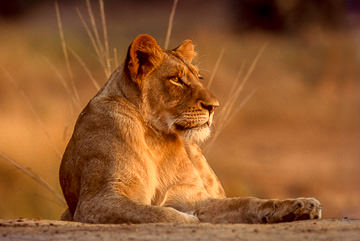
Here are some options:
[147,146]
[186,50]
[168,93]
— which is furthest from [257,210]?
[186,50]

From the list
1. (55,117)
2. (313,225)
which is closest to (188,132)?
(313,225)

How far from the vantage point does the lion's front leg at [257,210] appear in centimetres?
427

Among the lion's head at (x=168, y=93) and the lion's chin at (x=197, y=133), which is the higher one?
the lion's head at (x=168, y=93)

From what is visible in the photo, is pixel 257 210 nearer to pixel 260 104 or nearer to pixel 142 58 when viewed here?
pixel 142 58

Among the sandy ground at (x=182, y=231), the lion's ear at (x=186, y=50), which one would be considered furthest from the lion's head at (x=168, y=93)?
the sandy ground at (x=182, y=231)

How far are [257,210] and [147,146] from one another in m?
0.74

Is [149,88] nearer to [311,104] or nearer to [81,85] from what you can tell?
[81,85]

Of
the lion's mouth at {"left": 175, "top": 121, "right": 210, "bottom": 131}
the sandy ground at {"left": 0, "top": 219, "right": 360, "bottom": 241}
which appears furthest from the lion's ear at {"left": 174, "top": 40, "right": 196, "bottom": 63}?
the sandy ground at {"left": 0, "top": 219, "right": 360, "bottom": 241}

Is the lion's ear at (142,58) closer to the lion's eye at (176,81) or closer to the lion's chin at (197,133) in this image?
the lion's eye at (176,81)

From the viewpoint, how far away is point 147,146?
4.91 m

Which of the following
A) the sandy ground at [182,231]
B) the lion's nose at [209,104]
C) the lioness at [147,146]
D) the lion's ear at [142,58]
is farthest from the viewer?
the lion's ear at [142,58]

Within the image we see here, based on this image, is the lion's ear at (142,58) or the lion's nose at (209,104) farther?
the lion's ear at (142,58)

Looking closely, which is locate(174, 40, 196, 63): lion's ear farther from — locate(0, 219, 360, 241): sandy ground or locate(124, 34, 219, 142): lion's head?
locate(0, 219, 360, 241): sandy ground

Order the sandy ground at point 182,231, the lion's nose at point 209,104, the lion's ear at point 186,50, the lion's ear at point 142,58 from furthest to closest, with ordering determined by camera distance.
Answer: the lion's ear at point 186,50, the lion's ear at point 142,58, the lion's nose at point 209,104, the sandy ground at point 182,231
